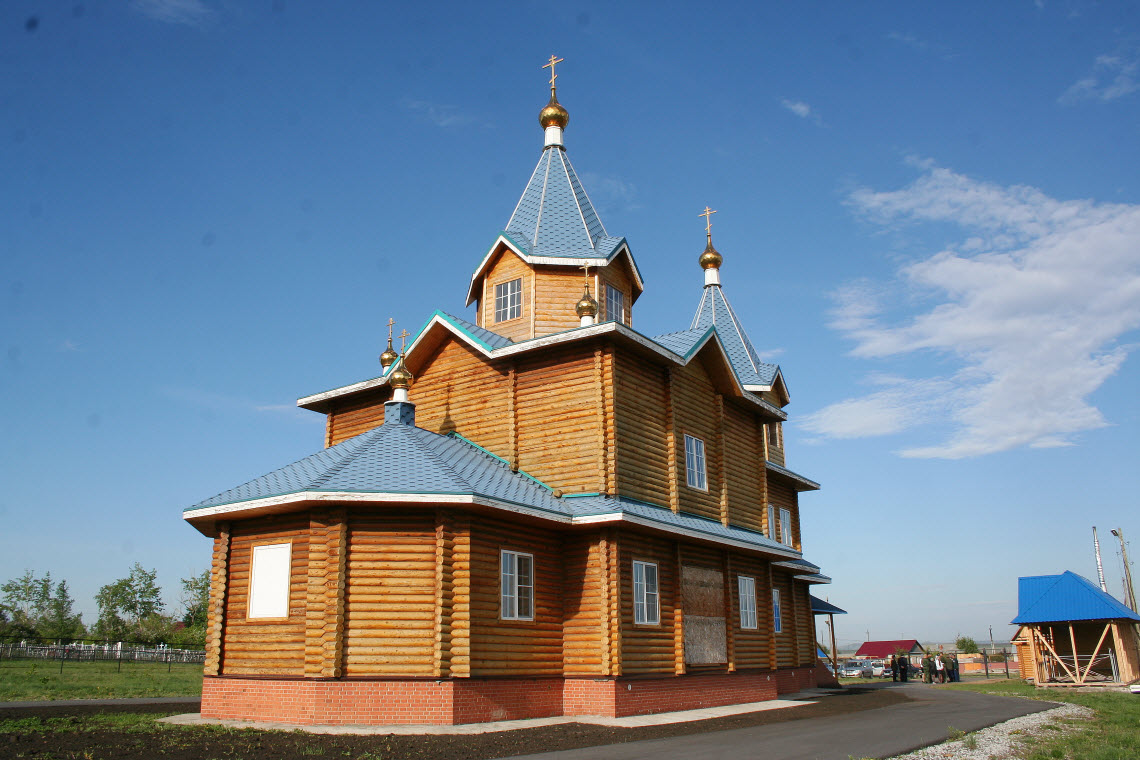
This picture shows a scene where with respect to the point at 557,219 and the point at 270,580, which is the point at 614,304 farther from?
the point at 270,580

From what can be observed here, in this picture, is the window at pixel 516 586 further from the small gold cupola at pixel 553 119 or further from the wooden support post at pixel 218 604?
the small gold cupola at pixel 553 119

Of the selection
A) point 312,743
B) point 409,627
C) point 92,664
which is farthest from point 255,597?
point 92,664

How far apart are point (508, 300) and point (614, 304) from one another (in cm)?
283

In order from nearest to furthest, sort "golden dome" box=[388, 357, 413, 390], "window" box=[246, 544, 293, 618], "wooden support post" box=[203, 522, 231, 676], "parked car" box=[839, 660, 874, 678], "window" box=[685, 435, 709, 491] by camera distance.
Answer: "window" box=[246, 544, 293, 618], "wooden support post" box=[203, 522, 231, 676], "golden dome" box=[388, 357, 413, 390], "window" box=[685, 435, 709, 491], "parked car" box=[839, 660, 874, 678]

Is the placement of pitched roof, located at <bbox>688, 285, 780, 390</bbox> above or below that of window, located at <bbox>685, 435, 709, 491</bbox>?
above

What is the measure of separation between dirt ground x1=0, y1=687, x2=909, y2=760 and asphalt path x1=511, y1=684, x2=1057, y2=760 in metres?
0.78

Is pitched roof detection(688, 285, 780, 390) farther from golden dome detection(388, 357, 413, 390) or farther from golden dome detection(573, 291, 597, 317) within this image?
golden dome detection(388, 357, 413, 390)

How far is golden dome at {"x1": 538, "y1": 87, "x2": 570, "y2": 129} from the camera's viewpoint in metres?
25.2

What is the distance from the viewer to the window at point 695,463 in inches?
826

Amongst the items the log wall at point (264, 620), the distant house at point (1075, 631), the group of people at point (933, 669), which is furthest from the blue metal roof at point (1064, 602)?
the log wall at point (264, 620)

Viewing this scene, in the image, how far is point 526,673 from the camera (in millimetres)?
16328

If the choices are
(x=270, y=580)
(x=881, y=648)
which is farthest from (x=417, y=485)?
(x=881, y=648)

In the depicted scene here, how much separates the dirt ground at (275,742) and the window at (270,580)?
2.39m

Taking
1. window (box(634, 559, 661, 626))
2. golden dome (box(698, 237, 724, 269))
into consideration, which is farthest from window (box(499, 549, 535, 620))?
golden dome (box(698, 237, 724, 269))
